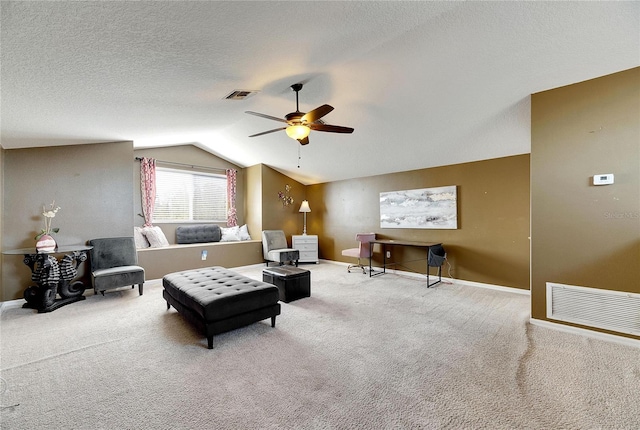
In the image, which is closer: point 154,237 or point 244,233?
point 154,237

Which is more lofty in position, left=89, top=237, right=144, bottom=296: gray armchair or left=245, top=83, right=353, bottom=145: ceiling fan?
left=245, top=83, right=353, bottom=145: ceiling fan

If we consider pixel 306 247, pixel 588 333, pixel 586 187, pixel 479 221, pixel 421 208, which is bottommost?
pixel 588 333

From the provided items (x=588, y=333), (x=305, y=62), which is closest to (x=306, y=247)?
(x=305, y=62)

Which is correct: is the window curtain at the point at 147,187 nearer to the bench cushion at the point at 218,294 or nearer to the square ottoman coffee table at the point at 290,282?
the bench cushion at the point at 218,294

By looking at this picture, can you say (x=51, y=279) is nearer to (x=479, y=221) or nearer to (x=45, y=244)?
(x=45, y=244)

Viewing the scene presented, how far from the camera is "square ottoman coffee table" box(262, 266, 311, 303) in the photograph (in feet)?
12.7

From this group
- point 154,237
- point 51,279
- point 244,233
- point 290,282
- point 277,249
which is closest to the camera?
point 51,279

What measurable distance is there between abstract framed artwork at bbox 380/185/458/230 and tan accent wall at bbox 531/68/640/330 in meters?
1.97

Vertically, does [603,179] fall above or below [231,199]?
below

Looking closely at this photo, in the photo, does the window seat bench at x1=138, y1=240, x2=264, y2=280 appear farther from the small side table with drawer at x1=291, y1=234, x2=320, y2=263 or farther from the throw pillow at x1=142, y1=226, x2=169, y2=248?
the small side table with drawer at x1=291, y1=234, x2=320, y2=263

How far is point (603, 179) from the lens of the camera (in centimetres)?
270

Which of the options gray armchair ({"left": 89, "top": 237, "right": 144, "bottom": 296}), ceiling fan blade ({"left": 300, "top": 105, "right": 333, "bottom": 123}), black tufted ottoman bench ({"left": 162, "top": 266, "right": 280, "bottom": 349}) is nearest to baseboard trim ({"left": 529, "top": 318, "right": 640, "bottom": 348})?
black tufted ottoman bench ({"left": 162, "top": 266, "right": 280, "bottom": 349})

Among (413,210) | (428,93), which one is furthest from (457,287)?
(428,93)

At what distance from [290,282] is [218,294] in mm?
1355
